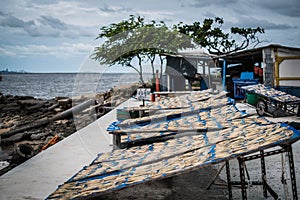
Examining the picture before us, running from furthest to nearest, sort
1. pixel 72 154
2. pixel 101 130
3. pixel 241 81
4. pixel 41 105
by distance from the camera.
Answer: pixel 41 105
pixel 241 81
pixel 101 130
pixel 72 154

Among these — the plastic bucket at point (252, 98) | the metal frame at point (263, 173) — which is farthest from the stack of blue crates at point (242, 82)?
the metal frame at point (263, 173)

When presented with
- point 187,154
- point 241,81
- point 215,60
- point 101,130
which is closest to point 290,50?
point 241,81

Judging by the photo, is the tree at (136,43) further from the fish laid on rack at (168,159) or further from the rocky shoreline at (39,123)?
the fish laid on rack at (168,159)

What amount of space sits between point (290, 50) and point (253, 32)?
1533 cm

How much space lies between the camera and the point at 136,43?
23938 millimetres

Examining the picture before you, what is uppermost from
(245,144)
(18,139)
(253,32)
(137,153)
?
(253,32)

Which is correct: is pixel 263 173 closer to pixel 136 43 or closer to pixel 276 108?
pixel 276 108

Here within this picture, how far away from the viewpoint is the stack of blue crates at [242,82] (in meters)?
14.7

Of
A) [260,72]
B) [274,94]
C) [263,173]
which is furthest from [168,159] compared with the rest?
[260,72]

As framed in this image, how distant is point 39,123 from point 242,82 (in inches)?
315

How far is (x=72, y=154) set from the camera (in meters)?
6.89

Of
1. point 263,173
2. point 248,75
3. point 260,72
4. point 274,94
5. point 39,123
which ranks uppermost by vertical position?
point 260,72

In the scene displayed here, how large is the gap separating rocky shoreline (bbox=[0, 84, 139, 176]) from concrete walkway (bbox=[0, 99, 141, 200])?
88 cm

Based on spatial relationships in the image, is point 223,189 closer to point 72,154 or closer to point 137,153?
point 137,153
